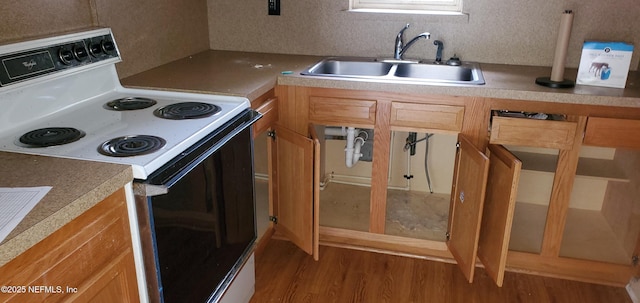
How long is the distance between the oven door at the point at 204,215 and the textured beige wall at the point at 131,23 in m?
0.71

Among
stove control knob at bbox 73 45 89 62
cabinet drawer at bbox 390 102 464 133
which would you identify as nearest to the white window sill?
cabinet drawer at bbox 390 102 464 133

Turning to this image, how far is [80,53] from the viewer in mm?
1629

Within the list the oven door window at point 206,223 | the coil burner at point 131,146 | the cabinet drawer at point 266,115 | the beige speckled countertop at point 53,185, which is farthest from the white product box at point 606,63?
the beige speckled countertop at point 53,185

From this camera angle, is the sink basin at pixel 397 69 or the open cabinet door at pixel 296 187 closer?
the open cabinet door at pixel 296 187

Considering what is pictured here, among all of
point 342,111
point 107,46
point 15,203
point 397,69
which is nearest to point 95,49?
point 107,46

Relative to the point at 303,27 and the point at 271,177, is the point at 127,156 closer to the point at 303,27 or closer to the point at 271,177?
the point at 271,177

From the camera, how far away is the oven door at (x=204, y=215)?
1.24m

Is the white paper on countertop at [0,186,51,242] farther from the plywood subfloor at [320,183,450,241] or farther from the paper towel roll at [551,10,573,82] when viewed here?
the paper towel roll at [551,10,573,82]

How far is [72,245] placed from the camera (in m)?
1.00

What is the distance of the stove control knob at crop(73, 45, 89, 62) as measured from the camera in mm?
1605

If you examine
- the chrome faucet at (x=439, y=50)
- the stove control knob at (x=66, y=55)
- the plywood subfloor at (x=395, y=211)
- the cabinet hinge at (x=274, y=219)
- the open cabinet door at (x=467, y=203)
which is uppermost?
the stove control knob at (x=66, y=55)

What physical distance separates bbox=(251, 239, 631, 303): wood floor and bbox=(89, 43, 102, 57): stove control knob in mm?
1176

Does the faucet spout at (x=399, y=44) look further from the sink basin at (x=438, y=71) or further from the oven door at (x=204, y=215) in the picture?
the oven door at (x=204, y=215)

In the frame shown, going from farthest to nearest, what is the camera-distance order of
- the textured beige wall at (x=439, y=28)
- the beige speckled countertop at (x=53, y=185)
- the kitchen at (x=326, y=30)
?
the textured beige wall at (x=439, y=28) → the kitchen at (x=326, y=30) → the beige speckled countertop at (x=53, y=185)
